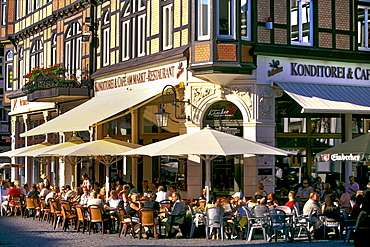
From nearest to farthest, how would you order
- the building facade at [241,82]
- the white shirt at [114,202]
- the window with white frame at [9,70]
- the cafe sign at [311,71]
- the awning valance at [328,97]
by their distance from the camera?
the white shirt at [114,202]
the awning valance at [328,97]
the building facade at [241,82]
the cafe sign at [311,71]
the window with white frame at [9,70]

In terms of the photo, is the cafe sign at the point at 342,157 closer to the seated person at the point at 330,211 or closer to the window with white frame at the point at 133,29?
the seated person at the point at 330,211

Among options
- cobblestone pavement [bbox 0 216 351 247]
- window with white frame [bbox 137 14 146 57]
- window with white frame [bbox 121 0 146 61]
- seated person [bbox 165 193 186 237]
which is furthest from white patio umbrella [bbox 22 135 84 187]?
seated person [bbox 165 193 186 237]

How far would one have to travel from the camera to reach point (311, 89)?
23.1 metres

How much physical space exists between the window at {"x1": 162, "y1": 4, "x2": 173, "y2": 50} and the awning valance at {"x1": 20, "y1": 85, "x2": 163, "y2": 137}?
1.45 m

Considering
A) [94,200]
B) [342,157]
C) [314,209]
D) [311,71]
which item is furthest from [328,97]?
[94,200]

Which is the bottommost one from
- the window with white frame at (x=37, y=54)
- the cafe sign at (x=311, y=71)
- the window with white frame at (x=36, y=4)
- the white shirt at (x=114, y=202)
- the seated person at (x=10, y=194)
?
the seated person at (x=10, y=194)

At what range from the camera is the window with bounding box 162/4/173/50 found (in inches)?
981

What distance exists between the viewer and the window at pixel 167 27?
24.9 m

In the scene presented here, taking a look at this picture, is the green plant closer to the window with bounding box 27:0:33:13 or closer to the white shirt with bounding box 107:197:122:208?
the window with bounding box 27:0:33:13

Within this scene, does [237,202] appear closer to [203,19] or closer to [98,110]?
[203,19]

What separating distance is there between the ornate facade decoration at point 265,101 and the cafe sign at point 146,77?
2.62 metres

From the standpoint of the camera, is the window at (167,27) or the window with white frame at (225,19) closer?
the window with white frame at (225,19)

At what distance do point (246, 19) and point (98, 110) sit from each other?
6.64 m

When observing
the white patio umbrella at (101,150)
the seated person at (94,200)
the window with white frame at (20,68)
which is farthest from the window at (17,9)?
the seated person at (94,200)
